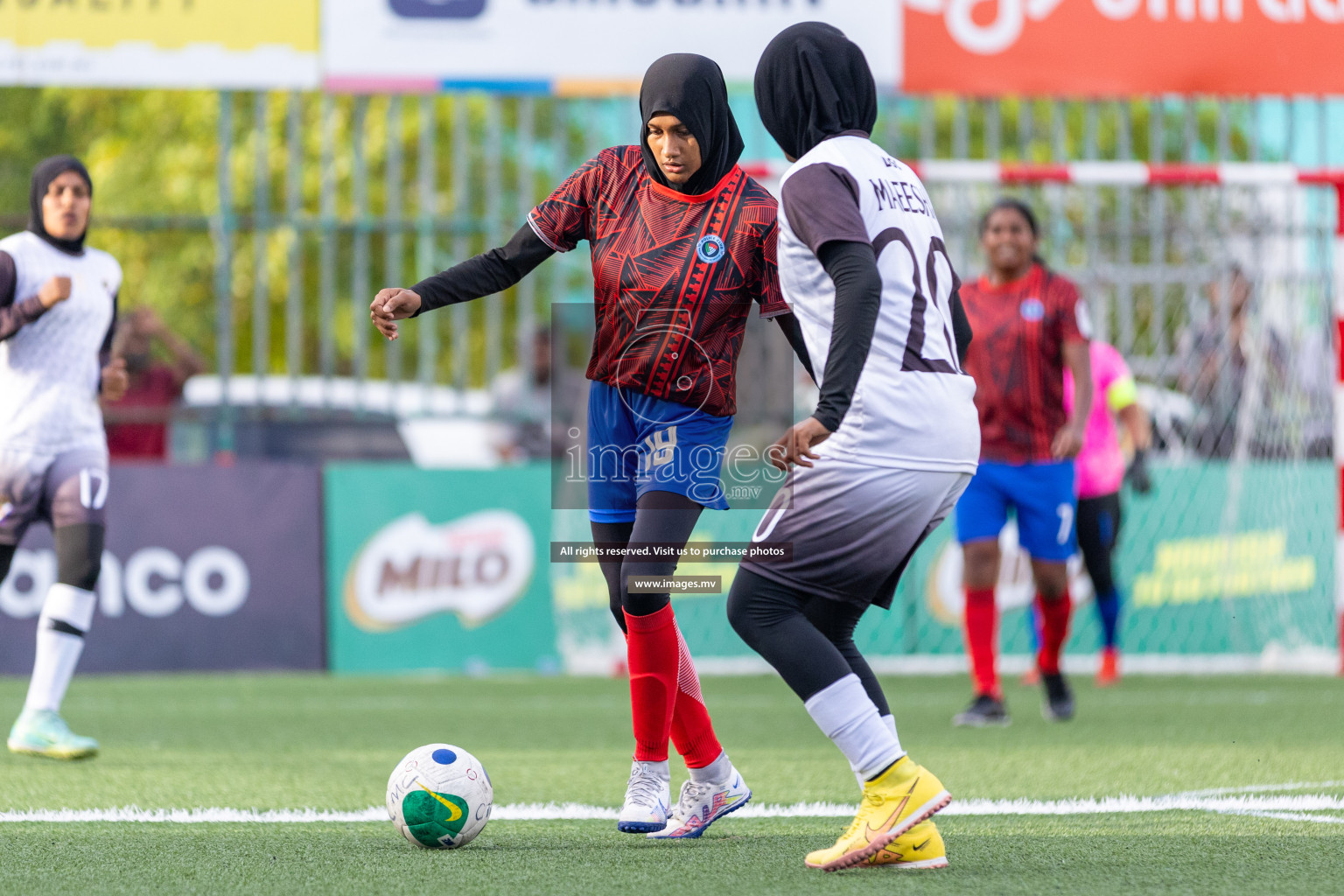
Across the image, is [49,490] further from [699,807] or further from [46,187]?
[699,807]

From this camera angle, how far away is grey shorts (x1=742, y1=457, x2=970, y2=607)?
3.86 m

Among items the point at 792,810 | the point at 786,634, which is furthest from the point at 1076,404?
the point at 786,634

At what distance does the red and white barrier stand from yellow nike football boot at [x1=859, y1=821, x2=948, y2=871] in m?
5.85

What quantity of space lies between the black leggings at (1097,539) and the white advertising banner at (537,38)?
2.91 m

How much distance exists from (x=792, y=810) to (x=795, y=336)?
1.43 meters

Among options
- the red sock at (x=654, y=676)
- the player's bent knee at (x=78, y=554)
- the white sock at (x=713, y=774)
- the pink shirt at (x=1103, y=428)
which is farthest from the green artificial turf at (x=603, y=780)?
the pink shirt at (x=1103, y=428)

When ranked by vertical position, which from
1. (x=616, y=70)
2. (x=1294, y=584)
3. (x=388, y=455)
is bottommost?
(x=1294, y=584)

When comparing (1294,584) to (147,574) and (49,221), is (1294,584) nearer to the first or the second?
(147,574)

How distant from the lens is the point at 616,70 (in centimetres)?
986

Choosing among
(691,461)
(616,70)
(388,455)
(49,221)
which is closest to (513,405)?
(388,455)

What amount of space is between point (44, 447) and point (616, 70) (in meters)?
4.60

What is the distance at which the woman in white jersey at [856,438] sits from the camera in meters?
3.79

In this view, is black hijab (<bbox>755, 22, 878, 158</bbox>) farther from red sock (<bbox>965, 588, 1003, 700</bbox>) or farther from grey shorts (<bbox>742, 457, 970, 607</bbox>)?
red sock (<bbox>965, 588, 1003, 700</bbox>)

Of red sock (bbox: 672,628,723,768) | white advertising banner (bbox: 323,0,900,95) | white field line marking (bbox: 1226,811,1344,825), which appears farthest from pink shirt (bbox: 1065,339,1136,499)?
red sock (bbox: 672,628,723,768)
